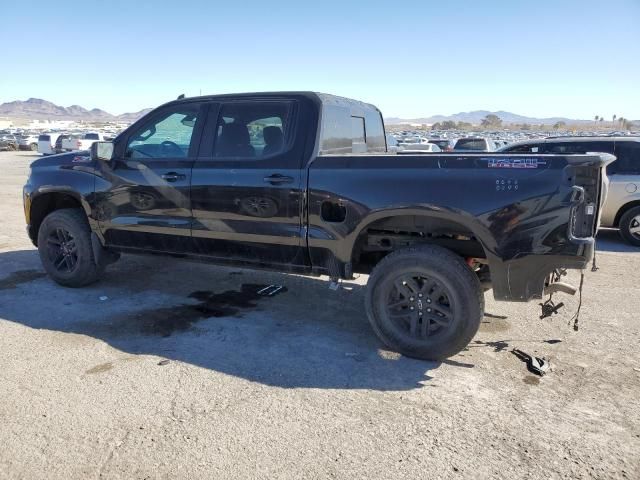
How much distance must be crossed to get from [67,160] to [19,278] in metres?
1.60

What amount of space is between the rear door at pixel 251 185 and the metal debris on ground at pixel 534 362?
6.29ft

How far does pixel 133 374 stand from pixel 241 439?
1209 mm

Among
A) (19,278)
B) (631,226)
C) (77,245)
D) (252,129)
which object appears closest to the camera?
(252,129)

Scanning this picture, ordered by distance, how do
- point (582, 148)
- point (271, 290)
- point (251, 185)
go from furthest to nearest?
1. point (582, 148)
2. point (271, 290)
3. point (251, 185)

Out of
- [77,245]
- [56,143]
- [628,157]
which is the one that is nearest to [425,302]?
[77,245]

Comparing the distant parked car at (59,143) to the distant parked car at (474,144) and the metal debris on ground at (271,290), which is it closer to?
the distant parked car at (474,144)

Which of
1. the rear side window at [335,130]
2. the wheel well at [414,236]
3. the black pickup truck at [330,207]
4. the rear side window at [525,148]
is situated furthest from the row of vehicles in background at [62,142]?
the wheel well at [414,236]

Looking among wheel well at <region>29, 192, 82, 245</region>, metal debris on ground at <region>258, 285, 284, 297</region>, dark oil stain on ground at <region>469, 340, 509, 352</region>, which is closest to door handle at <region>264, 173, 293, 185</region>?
metal debris on ground at <region>258, 285, 284, 297</region>

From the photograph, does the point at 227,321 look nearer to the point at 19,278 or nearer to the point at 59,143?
the point at 19,278

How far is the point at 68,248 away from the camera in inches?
233

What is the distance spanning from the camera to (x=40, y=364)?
157 inches

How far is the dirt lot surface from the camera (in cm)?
285

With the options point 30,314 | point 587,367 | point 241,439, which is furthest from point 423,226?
point 30,314

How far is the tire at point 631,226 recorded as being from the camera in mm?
8727
